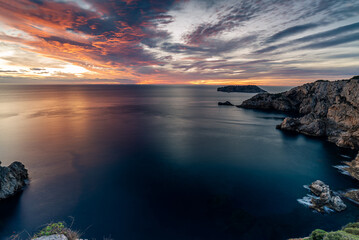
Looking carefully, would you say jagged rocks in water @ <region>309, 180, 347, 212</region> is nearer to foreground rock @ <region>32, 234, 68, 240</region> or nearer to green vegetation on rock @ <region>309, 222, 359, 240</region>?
green vegetation on rock @ <region>309, 222, 359, 240</region>

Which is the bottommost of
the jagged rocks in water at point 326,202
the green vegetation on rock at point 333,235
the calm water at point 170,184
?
the calm water at point 170,184

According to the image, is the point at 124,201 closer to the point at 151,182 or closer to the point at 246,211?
the point at 151,182

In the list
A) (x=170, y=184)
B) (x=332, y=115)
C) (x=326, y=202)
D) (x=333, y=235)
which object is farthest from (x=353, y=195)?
(x=332, y=115)

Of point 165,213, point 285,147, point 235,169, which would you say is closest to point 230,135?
point 285,147

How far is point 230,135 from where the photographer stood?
42938 millimetres

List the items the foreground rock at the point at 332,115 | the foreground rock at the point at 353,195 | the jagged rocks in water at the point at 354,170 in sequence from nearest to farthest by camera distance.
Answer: the foreground rock at the point at 353,195, the jagged rocks in water at the point at 354,170, the foreground rock at the point at 332,115

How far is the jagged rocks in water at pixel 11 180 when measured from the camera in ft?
57.0

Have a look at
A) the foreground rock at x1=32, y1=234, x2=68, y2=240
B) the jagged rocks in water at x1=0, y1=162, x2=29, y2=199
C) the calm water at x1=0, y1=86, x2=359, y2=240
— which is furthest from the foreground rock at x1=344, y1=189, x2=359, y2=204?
the jagged rocks in water at x1=0, y1=162, x2=29, y2=199

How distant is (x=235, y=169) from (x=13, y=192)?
27.4 m

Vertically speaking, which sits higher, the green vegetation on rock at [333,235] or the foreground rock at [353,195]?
the green vegetation on rock at [333,235]

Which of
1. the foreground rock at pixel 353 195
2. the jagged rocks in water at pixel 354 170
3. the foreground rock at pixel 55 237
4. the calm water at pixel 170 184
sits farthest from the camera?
the jagged rocks in water at pixel 354 170

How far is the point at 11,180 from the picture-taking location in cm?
1828

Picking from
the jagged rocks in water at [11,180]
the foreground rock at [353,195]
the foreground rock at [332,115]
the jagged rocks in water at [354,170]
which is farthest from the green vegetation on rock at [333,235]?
the foreground rock at [332,115]

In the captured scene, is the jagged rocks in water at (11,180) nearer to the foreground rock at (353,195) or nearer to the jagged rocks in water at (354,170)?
the foreground rock at (353,195)
